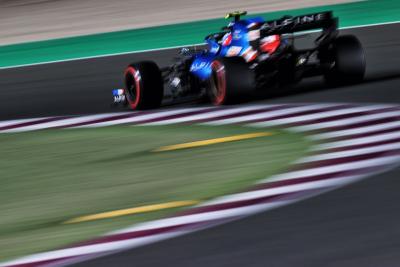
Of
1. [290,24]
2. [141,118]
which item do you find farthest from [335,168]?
[141,118]

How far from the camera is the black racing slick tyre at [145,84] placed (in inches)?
508

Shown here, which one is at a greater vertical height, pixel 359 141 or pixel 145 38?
pixel 359 141

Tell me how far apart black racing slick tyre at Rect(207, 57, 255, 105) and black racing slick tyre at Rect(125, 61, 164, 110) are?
2.82ft

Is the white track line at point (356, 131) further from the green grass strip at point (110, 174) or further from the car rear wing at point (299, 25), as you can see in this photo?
the car rear wing at point (299, 25)

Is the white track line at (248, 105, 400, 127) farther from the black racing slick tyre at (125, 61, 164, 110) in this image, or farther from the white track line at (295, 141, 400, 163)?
the black racing slick tyre at (125, 61, 164, 110)

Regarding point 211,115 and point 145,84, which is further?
point 145,84

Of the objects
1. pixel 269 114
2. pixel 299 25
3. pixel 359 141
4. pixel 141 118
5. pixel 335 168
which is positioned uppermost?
pixel 299 25

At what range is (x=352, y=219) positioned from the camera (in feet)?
22.8

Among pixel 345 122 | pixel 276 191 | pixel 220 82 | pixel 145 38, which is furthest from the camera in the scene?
pixel 145 38

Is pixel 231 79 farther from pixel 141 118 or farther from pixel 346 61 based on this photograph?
pixel 346 61

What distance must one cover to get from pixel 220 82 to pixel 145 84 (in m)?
1.11

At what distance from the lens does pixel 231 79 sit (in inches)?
473

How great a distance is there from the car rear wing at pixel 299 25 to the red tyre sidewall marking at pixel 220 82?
2.05 ft

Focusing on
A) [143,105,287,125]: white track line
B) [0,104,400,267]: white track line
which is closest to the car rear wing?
[143,105,287,125]: white track line
